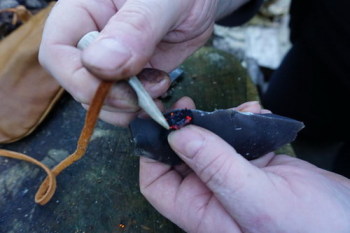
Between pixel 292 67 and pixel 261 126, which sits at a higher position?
pixel 261 126

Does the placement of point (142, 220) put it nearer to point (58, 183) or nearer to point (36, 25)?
point (58, 183)

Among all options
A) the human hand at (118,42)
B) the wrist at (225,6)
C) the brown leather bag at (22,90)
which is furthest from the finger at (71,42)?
the wrist at (225,6)

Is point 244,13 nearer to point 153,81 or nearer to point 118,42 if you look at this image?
point 153,81

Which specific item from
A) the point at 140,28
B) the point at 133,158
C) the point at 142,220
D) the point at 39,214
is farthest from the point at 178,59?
the point at 39,214

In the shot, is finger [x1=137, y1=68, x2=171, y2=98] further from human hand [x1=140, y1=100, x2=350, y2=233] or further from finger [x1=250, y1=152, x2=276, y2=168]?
finger [x1=250, y1=152, x2=276, y2=168]

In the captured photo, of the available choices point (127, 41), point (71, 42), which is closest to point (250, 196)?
point (127, 41)

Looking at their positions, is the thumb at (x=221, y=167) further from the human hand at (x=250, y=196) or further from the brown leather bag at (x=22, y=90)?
the brown leather bag at (x=22, y=90)
